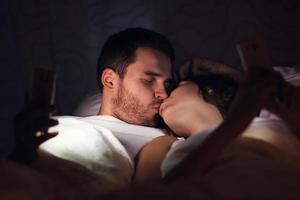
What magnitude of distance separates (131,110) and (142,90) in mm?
66

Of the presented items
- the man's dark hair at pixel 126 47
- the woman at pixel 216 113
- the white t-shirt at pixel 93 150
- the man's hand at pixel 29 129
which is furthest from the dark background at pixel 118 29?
the man's hand at pixel 29 129

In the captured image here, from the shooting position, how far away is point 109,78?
1.40 meters

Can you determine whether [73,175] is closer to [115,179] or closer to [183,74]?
[115,179]

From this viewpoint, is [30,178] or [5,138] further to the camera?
[5,138]

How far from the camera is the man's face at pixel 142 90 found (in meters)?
1.31

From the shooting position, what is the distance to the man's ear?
4.56ft

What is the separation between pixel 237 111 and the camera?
746 millimetres

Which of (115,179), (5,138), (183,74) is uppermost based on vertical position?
(183,74)

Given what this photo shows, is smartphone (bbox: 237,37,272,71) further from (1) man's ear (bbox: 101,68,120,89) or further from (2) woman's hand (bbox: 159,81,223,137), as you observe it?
(1) man's ear (bbox: 101,68,120,89)

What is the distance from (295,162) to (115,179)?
0.37 meters

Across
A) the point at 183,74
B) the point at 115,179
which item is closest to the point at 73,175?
the point at 115,179

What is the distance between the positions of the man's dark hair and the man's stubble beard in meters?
0.07

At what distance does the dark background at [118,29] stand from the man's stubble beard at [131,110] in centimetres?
26

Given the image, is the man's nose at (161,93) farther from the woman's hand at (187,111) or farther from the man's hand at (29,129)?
the man's hand at (29,129)
